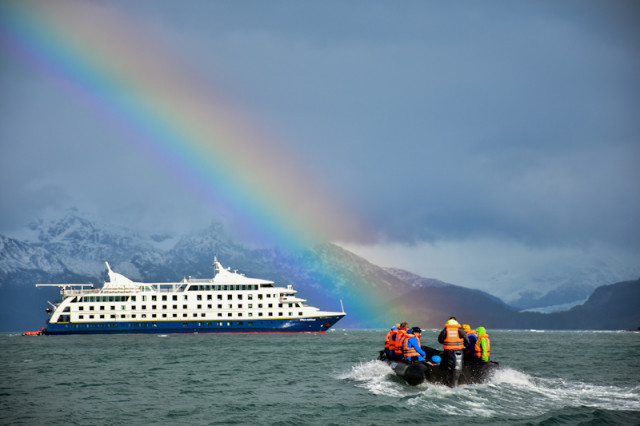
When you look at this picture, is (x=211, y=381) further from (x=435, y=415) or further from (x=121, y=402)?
(x=435, y=415)

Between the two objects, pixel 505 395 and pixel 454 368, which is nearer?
pixel 505 395

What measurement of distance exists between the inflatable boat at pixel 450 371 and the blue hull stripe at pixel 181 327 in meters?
94.1

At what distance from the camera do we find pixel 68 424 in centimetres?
3002

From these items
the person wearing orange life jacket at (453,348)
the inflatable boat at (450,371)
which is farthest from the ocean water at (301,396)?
the person wearing orange life jacket at (453,348)

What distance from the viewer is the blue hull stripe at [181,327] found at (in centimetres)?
13050

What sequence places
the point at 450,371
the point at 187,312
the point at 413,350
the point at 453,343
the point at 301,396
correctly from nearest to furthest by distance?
the point at 453,343, the point at 450,371, the point at 301,396, the point at 413,350, the point at 187,312

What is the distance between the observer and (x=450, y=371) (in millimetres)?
36062

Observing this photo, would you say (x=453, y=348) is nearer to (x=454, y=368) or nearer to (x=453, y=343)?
(x=453, y=343)

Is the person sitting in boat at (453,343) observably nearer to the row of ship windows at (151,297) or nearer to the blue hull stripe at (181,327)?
the row of ship windows at (151,297)

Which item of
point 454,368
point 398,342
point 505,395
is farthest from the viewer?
point 398,342

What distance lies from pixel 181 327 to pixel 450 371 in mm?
102722

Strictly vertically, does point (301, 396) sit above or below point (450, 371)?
below

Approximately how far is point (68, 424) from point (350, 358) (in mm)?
40407

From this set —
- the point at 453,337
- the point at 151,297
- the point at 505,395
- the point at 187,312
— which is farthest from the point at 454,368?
the point at 151,297
